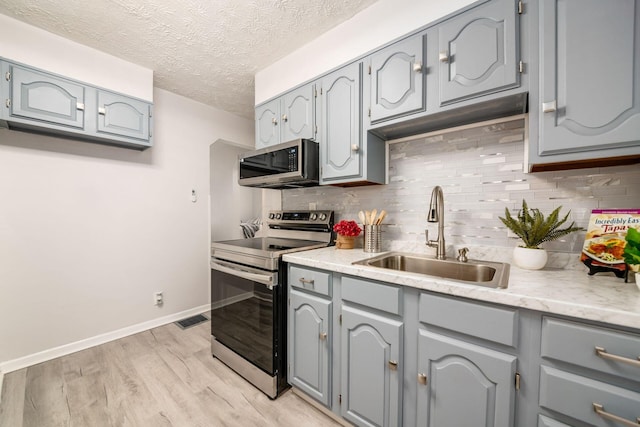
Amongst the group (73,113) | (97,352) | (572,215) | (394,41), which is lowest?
(97,352)

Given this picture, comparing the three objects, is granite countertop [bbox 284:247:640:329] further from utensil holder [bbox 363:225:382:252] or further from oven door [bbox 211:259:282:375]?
oven door [bbox 211:259:282:375]

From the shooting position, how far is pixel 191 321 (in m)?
2.74

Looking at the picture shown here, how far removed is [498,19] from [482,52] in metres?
0.14

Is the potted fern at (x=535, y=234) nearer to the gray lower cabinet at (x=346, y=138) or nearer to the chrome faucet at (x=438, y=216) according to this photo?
the chrome faucet at (x=438, y=216)

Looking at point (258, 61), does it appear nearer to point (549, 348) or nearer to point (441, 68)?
point (441, 68)

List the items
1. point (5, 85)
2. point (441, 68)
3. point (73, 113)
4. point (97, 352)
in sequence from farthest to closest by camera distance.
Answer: point (97, 352), point (73, 113), point (5, 85), point (441, 68)

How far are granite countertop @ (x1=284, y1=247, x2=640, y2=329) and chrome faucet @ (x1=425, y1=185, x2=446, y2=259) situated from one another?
14.0 inches

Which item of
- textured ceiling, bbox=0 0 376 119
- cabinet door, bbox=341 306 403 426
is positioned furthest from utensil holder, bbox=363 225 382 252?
textured ceiling, bbox=0 0 376 119

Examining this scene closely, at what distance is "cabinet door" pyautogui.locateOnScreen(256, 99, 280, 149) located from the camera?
2.16 metres

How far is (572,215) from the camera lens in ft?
4.08

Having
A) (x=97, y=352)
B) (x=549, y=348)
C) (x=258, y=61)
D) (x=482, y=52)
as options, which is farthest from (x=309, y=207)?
(x=97, y=352)

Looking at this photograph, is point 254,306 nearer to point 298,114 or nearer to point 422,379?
point 422,379

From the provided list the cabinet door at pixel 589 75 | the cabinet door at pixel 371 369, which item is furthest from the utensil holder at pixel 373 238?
the cabinet door at pixel 589 75

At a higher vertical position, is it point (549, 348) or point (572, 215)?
point (572, 215)
